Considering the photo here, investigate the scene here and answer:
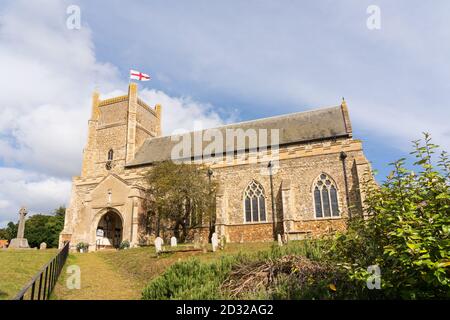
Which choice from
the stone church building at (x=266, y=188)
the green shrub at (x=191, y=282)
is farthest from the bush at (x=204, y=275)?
the stone church building at (x=266, y=188)

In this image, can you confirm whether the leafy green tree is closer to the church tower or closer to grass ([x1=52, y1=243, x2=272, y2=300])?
grass ([x1=52, y1=243, x2=272, y2=300])

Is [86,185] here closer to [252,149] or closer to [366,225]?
[252,149]

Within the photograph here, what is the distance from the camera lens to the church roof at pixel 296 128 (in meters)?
26.2

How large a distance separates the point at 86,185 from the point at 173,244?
15.6 m

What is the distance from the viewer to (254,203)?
992 inches

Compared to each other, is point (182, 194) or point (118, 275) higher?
point (182, 194)

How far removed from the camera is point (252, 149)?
28.0 metres

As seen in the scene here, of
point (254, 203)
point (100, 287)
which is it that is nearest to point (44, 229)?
point (254, 203)

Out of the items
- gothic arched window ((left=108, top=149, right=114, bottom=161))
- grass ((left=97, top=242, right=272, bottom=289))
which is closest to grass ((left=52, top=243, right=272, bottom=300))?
grass ((left=97, top=242, right=272, bottom=289))

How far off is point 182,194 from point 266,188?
649 centimetres

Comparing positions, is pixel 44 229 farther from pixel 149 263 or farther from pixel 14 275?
pixel 14 275

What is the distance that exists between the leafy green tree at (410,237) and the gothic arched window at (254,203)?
733 inches

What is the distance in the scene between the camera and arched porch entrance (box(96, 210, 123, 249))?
28047 mm

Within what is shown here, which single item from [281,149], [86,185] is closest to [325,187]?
[281,149]
